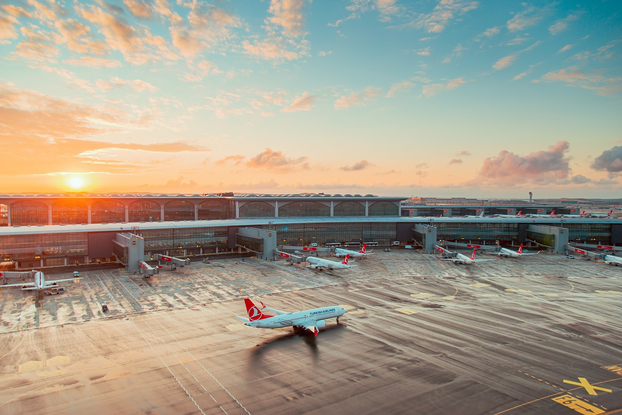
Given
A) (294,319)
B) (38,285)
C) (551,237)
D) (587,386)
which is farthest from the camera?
(551,237)

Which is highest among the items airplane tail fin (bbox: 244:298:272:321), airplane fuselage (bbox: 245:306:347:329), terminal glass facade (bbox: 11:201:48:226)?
terminal glass facade (bbox: 11:201:48:226)

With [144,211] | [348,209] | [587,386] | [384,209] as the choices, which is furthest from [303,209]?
[587,386]

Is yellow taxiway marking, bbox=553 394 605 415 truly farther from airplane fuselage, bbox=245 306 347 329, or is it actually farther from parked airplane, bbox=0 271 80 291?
parked airplane, bbox=0 271 80 291

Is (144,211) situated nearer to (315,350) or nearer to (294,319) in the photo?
(294,319)

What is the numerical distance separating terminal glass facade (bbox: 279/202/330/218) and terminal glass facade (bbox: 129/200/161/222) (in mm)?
51112

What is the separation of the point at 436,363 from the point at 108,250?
89861 millimetres

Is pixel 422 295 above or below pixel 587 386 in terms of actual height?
below

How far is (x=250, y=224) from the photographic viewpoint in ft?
392

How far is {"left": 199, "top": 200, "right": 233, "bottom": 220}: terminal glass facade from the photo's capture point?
15625 centimetres

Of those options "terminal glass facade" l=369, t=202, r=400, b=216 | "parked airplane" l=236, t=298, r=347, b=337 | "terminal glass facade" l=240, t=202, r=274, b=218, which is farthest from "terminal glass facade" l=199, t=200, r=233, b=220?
"parked airplane" l=236, t=298, r=347, b=337

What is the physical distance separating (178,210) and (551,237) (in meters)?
144

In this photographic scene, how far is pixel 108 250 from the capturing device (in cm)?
9719

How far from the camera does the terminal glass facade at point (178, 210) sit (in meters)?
149

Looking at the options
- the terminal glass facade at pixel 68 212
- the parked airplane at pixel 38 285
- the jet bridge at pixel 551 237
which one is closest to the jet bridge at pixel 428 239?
the jet bridge at pixel 551 237
